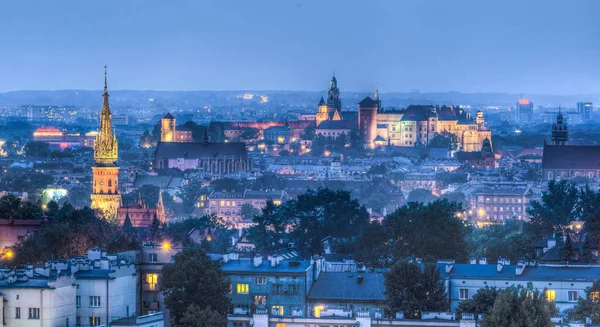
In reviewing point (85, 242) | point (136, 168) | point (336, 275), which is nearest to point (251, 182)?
point (136, 168)

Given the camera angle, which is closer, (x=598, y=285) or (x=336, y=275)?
(x=598, y=285)

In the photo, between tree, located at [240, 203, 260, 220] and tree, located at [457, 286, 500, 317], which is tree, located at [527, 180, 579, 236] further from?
tree, located at [457, 286, 500, 317]

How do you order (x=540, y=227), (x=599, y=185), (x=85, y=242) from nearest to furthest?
(x=85, y=242) → (x=540, y=227) → (x=599, y=185)

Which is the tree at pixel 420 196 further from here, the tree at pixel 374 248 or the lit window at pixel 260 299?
the lit window at pixel 260 299

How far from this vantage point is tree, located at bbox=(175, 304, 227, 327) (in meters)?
49.7

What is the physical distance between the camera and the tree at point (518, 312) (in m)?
47.1

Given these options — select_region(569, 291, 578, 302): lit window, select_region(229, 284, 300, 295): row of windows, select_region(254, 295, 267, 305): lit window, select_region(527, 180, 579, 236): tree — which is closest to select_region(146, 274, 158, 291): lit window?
select_region(229, 284, 300, 295): row of windows

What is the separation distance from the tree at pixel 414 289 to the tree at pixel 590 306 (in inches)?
170

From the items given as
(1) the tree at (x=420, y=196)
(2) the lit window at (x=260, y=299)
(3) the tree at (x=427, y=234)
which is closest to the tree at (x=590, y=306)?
(2) the lit window at (x=260, y=299)

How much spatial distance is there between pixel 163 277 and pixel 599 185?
386ft

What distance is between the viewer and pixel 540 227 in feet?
315

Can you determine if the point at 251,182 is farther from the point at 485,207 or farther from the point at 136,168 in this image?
the point at 485,207

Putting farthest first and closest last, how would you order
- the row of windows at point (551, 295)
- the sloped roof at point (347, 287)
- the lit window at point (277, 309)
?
the sloped roof at point (347, 287) < the row of windows at point (551, 295) < the lit window at point (277, 309)

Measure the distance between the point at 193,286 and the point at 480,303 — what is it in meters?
8.91
